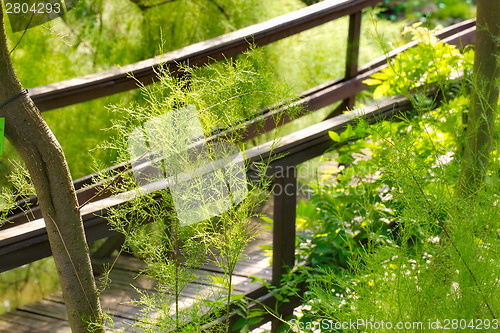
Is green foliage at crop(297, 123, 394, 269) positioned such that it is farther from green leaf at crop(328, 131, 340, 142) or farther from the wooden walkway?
the wooden walkway

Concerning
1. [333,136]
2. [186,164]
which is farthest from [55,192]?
[333,136]

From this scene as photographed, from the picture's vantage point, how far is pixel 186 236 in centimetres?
150

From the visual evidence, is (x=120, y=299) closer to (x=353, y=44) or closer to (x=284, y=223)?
(x=284, y=223)

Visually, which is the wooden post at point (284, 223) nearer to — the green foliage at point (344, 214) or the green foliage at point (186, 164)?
the green foliage at point (344, 214)

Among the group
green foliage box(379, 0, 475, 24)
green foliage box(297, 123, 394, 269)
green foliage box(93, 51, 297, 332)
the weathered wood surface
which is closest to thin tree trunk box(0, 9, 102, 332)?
green foliage box(93, 51, 297, 332)

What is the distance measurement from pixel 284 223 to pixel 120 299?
743 mm

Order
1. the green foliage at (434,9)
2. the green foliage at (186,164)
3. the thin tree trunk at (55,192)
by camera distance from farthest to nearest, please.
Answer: the green foliage at (434,9), the green foliage at (186,164), the thin tree trunk at (55,192)

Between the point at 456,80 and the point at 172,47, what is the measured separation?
1651 millimetres

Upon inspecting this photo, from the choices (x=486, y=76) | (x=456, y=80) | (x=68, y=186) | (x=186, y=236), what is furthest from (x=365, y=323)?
(x=456, y=80)

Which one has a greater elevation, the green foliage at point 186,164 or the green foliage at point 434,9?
the green foliage at point 434,9

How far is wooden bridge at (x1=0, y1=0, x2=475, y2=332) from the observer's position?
1.62 meters

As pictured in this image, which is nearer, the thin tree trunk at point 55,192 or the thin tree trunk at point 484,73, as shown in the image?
the thin tree trunk at point 55,192

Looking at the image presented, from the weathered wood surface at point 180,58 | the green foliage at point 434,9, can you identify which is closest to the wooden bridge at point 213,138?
the weathered wood surface at point 180,58

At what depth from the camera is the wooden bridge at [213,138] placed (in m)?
1.62
